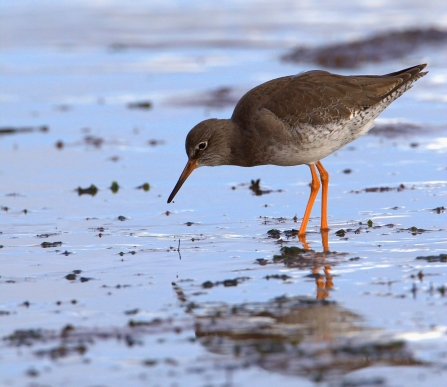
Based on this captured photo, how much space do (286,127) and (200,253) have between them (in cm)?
181

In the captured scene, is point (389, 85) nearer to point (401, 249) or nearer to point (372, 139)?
point (401, 249)

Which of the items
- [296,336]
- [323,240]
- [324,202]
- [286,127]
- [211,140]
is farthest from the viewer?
[324,202]

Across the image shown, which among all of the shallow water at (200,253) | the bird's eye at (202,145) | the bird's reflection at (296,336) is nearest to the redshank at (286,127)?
the bird's eye at (202,145)

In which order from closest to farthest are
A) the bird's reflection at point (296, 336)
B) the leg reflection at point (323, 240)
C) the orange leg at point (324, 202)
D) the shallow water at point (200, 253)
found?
the bird's reflection at point (296, 336)
the shallow water at point (200, 253)
the leg reflection at point (323, 240)
the orange leg at point (324, 202)

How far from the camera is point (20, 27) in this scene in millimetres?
28250

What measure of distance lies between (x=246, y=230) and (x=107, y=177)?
3.60 metres

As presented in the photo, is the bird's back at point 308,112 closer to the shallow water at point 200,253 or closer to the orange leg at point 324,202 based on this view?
the orange leg at point 324,202

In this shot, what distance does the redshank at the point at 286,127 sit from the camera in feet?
31.2

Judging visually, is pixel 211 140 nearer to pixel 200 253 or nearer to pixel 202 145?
pixel 202 145

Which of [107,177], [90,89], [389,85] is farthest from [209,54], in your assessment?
[389,85]

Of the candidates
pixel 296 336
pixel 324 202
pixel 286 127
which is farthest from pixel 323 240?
pixel 296 336

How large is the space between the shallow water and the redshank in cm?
75

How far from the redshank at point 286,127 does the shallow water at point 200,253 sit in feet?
2.45

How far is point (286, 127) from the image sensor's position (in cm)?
951
